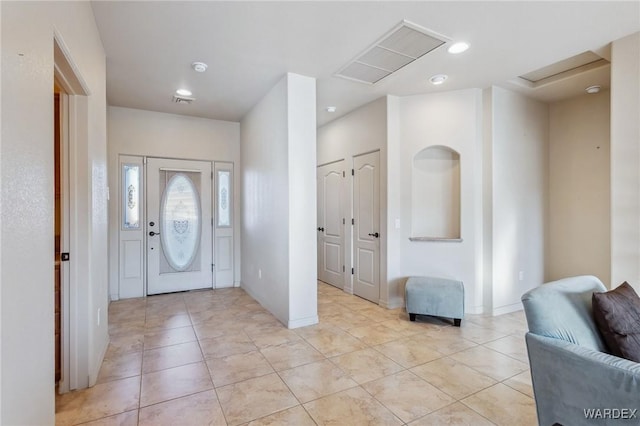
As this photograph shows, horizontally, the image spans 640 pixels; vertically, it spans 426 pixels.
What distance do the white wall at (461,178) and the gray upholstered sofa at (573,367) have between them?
7.02 feet

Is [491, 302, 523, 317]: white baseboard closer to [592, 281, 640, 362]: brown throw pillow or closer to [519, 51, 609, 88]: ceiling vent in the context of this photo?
[592, 281, 640, 362]: brown throw pillow

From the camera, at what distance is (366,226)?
466cm

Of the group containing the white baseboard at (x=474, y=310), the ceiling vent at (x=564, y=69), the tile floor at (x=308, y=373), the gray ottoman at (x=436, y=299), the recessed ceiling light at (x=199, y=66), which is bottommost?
the tile floor at (x=308, y=373)

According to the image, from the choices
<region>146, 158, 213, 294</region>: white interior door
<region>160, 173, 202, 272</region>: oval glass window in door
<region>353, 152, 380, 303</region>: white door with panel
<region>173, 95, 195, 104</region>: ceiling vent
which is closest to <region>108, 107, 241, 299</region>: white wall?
<region>146, 158, 213, 294</region>: white interior door

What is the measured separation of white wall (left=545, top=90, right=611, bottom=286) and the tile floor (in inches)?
52.3

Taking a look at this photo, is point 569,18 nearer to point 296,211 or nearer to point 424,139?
point 424,139

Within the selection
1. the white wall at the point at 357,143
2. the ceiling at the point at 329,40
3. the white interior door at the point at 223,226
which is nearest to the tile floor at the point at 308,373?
the white wall at the point at 357,143

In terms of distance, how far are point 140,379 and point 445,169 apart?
416 cm

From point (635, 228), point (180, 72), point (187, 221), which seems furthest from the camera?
point (187, 221)

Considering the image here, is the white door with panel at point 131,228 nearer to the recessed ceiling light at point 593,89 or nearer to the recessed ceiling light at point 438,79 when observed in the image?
the recessed ceiling light at point 438,79

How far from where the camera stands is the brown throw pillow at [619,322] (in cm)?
161

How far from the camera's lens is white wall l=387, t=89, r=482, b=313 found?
4004mm

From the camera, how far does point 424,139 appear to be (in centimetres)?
419

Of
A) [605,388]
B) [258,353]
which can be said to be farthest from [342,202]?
[605,388]
